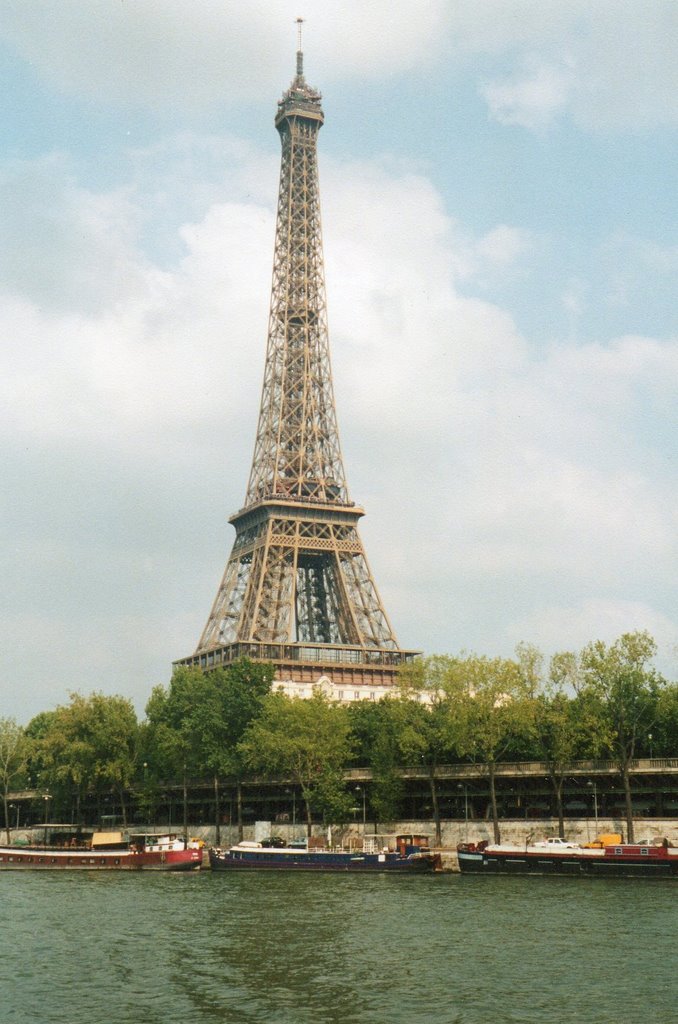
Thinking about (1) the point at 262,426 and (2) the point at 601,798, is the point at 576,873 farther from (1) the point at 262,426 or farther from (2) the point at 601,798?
(1) the point at 262,426

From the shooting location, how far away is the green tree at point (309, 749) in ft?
321

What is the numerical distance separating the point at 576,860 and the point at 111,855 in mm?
37880

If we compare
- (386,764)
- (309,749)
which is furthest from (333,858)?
(309,749)

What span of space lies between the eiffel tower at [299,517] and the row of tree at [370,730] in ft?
46.3

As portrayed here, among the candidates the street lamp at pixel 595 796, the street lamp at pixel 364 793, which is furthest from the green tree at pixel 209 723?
the street lamp at pixel 595 796

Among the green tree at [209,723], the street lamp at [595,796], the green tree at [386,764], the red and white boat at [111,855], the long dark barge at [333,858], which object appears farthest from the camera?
Answer: the green tree at [209,723]

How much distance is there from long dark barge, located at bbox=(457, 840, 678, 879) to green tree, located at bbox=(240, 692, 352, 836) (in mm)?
18571

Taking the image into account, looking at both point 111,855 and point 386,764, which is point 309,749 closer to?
point 386,764

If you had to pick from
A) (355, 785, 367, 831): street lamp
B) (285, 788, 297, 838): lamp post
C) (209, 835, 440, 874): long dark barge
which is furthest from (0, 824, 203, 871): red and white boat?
(355, 785, 367, 831): street lamp

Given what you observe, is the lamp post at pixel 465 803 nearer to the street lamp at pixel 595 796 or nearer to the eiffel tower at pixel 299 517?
the street lamp at pixel 595 796

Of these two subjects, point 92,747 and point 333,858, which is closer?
point 333,858

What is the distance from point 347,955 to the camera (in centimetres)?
4491

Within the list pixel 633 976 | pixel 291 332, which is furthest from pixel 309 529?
pixel 633 976

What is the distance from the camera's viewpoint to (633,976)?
132 ft
